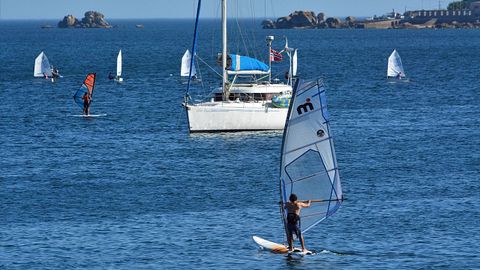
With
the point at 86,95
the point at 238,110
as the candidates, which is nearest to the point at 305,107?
the point at 238,110

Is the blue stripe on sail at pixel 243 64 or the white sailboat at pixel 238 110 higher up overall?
the blue stripe on sail at pixel 243 64

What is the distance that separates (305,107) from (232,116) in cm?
3194

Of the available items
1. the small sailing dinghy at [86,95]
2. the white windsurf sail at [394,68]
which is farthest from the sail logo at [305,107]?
the white windsurf sail at [394,68]

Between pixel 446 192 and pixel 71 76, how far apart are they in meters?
94.8

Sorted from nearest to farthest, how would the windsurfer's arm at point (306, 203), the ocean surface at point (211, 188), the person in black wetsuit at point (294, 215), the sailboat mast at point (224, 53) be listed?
the person in black wetsuit at point (294, 215)
the windsurfer's arm at point (306, 203)
the ocean surface at point (211, 188)
the sailboat mast at point (224, 53)

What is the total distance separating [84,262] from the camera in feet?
143

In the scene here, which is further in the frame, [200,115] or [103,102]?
[103,102]

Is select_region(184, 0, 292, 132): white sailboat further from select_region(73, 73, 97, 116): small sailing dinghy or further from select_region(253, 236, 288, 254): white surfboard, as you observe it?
select_region(253, 236, 288, 254): white surfboard

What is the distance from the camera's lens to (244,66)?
263 ft

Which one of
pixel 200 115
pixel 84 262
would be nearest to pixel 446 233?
pixel 84 262

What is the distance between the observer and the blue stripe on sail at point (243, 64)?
261ft

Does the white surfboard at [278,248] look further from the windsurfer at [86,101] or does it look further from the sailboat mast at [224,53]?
the windsurfer at [86,101]

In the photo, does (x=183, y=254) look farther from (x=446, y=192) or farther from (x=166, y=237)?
(x=446, y=192)

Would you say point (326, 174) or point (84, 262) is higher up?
point (326, 174)
